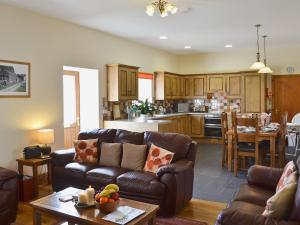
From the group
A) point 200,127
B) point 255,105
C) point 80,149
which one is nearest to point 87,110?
point 80,149

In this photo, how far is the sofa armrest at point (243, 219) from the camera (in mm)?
1904

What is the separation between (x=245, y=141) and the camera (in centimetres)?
517

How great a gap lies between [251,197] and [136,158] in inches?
67.6

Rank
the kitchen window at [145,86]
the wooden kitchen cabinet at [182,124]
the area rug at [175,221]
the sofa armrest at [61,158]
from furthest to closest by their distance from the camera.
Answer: the wooden kitchen cabinet at [182,124], the kitchen window at [145,86], the sofa armrest at [61,158], the area rug at [175,221]

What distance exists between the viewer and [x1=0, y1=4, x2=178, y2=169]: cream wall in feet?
14.2

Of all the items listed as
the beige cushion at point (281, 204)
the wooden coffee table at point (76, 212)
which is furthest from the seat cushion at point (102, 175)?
the beige cushion at point (281, 204)

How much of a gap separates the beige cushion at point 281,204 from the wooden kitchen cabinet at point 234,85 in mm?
6567

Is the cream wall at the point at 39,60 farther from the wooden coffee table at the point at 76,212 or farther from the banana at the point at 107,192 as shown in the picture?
the banana at the point at 107,192

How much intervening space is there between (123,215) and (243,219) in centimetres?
100

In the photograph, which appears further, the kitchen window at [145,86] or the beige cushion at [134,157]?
the kitchen window at [145,86]

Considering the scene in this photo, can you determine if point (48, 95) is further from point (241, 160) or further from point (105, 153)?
point (241, 160)

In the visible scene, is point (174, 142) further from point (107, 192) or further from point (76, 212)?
point (76, 212)

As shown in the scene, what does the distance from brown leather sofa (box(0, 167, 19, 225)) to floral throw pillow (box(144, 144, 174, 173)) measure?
1604mm

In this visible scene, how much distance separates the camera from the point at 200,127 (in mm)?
8766
